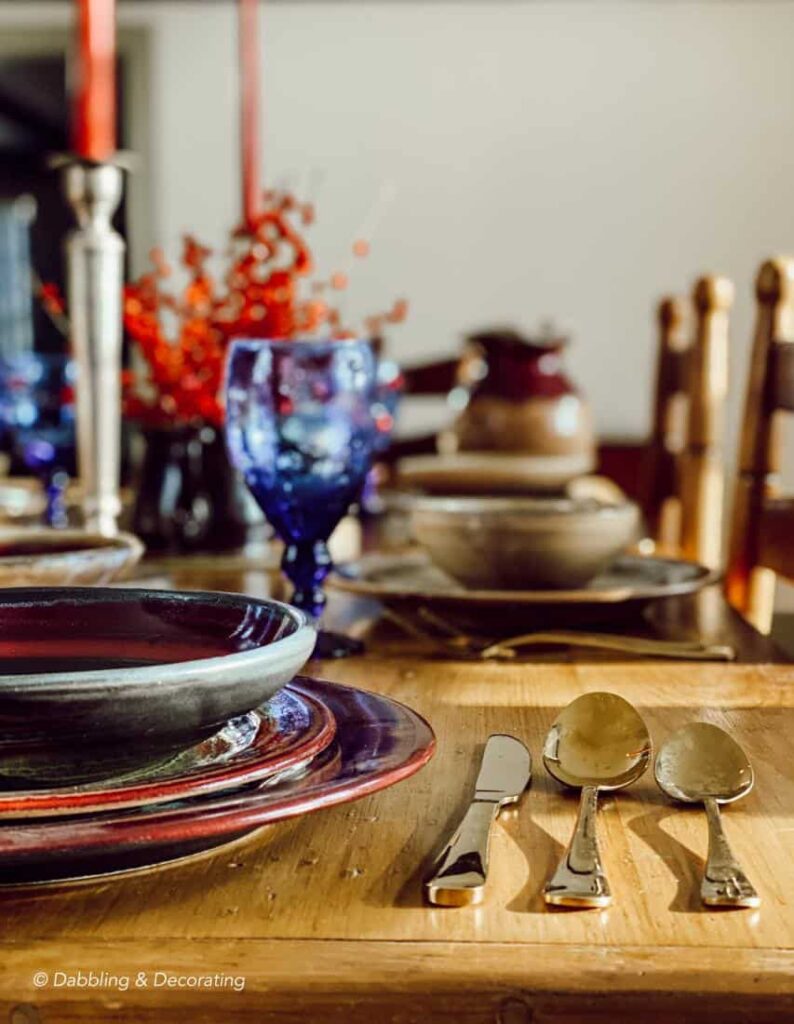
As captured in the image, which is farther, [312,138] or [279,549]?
[312,138]

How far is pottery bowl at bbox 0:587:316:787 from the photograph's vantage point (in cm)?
39

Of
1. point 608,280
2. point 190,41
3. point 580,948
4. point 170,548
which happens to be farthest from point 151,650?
point 190,41

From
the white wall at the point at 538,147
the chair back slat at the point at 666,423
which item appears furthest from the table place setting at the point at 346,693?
the white wall at the point at 538,147

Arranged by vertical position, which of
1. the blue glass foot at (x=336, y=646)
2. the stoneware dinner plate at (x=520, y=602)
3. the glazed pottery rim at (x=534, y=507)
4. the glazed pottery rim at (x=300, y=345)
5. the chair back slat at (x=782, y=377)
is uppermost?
the glazed pottery rim at (x=300, y=345)

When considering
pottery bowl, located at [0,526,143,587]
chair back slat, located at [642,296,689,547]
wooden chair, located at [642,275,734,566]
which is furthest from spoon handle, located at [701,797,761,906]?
chair back slat, located at [642,296,689,547]

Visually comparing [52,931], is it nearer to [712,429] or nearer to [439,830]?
[439,830]

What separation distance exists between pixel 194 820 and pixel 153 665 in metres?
0.10

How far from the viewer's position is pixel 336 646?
80 centimetres

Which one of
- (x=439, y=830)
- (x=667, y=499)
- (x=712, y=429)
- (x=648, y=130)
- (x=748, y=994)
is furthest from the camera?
(x=648, y=130)

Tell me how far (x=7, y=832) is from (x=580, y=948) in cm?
16

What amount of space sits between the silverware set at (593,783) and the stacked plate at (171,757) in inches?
1.4

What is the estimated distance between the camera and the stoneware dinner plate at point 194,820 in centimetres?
Result: 38

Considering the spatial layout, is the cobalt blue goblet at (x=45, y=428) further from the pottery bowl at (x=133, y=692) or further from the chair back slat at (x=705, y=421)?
the pottery bowl at (x=133, y=692)

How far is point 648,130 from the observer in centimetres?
472
